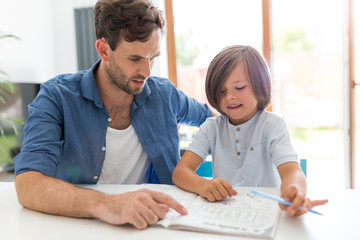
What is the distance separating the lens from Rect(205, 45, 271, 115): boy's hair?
47.8 inches

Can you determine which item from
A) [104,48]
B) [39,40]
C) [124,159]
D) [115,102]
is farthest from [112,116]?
[39,40]

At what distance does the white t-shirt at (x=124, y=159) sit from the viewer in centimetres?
136

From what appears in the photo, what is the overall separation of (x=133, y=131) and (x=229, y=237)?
2.58 ft

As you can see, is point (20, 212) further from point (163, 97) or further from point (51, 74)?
point (51, 74)

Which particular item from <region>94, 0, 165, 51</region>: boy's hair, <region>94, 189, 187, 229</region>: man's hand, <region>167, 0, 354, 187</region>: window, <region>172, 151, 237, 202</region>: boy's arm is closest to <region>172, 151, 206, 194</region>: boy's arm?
<region>172, 151, 237, 202</region>: boy's arm

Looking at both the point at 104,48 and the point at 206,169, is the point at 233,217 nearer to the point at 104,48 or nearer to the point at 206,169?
the point at 206,169

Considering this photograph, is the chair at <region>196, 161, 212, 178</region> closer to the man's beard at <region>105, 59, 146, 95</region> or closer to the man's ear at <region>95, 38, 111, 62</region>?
the man's beard at <region>105, 59, 146, 95</region>

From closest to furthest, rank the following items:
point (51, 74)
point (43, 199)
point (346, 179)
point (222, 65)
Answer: point (43, 199)
point (222, 65)
point (346, 179)
point (51, 74)

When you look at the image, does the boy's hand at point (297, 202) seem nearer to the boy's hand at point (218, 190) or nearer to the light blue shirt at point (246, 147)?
the boy's hand at point (218, 190)

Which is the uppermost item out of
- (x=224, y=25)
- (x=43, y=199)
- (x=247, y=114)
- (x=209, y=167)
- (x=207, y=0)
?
(x=207, y=0)

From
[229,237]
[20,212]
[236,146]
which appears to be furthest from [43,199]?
[236,146]

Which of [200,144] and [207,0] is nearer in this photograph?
[200,144]

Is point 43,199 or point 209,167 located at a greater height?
point 43,199

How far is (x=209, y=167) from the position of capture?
4.72 ft
